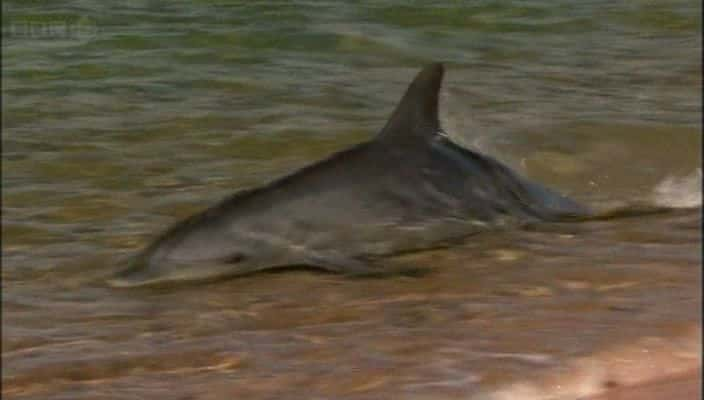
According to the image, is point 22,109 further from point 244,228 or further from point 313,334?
point 313,334

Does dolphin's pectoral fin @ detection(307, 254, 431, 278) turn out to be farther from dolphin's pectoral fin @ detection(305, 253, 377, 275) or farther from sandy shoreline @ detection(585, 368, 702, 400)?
sandy shoreline @ detection(585, 368, 702, 400)

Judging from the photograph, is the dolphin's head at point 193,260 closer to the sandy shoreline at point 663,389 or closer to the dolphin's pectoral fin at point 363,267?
the dolphin's pectoral fin at point 363,267

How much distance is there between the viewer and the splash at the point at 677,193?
379 cm

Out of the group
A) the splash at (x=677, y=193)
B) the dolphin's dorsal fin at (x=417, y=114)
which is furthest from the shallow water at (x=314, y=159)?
the dolphin's dorsal fin at (x=417, y=114)

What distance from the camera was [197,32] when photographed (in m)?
7.42

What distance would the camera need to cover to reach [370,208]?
15.8 feet

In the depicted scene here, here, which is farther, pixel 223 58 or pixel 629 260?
pixel 223 58

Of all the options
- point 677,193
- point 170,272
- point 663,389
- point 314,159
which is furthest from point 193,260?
point 314,159

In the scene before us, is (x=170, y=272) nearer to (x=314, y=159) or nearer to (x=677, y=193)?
(x=677, y=193)

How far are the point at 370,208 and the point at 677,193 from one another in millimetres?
780

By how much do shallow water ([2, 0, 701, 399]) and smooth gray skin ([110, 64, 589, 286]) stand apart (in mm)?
73

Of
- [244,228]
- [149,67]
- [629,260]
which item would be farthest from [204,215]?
[149,67]

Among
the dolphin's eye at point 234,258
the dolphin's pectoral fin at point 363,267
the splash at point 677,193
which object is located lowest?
the dolphin's pectoral fin at point 363,267

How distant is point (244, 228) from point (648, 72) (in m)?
2.56
